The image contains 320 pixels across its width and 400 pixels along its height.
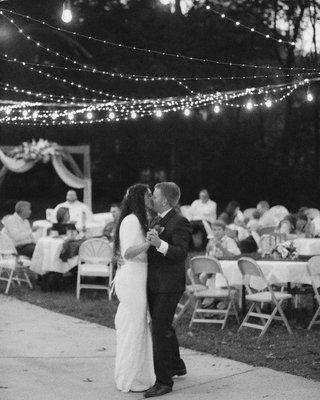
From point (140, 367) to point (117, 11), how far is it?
70.9 ft

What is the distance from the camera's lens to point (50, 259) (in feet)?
39.8

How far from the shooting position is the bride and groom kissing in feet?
19.9

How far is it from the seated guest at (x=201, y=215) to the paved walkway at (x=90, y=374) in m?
9.08

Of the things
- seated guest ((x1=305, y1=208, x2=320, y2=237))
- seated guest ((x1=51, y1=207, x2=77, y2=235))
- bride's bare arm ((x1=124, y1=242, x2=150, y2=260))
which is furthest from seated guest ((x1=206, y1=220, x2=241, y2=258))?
bride's bare arm ((x1=124, y1=242, x2=150, y2=260))

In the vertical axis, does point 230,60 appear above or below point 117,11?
below

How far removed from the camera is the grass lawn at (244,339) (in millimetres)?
7285

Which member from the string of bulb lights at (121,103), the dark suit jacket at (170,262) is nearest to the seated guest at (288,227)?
the string of bulb lights at (121,103)

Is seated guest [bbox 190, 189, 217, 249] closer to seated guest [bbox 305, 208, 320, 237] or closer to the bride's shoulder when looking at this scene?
seated guest [bbox 305, 208, 320, 237]

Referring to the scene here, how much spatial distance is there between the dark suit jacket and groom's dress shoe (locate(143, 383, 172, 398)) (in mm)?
716

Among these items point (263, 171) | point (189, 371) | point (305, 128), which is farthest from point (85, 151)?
point (189, 371)

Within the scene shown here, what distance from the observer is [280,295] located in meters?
9.05

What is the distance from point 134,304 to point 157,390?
665 mm

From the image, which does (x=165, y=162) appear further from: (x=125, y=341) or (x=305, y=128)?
(x=125, y=341)

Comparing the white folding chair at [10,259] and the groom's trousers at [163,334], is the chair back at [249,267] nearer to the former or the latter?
the groom's trousers at [163,334]
